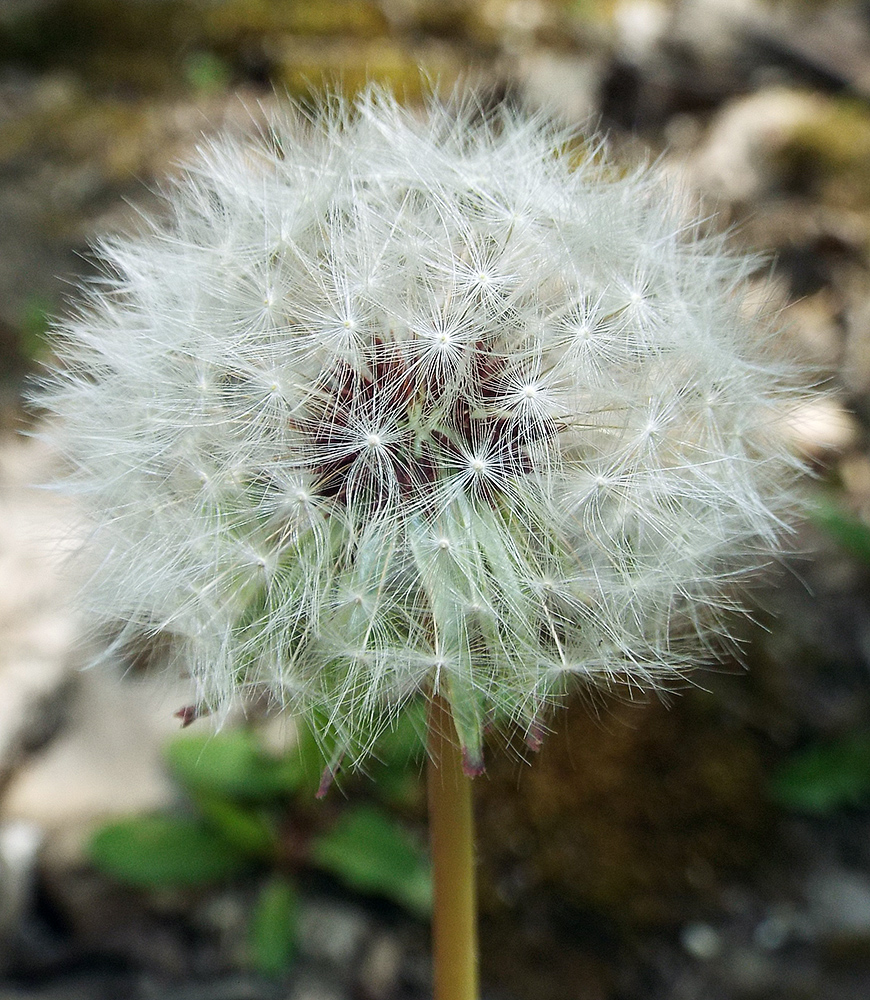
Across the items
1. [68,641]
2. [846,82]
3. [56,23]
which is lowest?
[68,641]

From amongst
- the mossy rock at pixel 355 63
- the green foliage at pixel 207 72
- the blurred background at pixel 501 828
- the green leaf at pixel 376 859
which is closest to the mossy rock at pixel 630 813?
the blurred background at pixel 501 828

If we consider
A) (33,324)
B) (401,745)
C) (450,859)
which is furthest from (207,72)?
(450,859)

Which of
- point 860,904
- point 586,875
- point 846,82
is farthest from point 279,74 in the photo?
point 860,904

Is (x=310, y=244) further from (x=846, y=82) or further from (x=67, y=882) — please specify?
(x=846, y=82)

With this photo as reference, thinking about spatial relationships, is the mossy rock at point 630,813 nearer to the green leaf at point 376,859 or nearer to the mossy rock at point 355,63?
the green leaf at point 376,859

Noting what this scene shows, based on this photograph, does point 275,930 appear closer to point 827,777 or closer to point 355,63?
point 827,777

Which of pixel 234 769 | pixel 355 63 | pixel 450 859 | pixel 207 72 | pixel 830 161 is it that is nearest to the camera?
pixel 450 859
